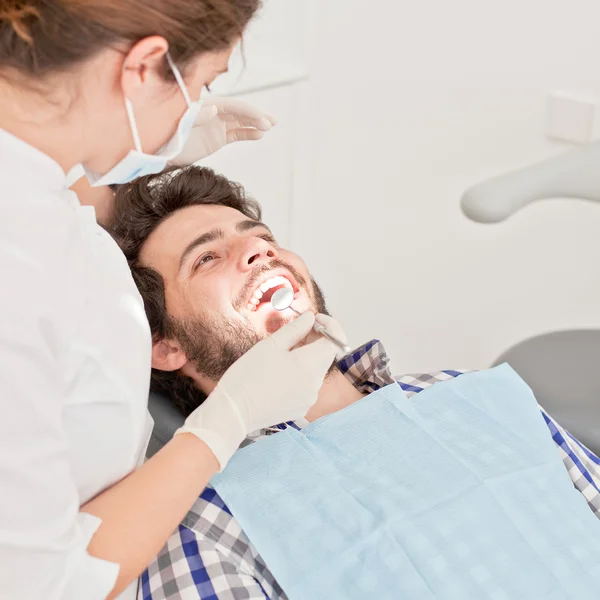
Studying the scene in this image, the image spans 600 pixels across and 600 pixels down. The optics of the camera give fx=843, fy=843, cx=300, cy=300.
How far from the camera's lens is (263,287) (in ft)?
5.08

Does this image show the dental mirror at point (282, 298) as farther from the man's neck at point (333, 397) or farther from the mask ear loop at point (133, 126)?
the mask ear loop at point (133, 126)

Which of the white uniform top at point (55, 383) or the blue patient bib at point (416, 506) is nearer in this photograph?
the white uniform top at point (55, 383)

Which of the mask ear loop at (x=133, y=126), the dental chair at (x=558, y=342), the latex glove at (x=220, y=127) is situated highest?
the mask ear loop at (x=133, y=126)

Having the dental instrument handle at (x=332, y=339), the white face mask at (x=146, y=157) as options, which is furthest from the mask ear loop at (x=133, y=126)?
the dental instrument handle at (x=332, y=339)

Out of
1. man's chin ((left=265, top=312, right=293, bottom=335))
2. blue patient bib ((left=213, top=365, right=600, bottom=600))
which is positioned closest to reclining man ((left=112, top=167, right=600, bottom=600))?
man's chin ((left=265, top=312, right=293, bottom=335))

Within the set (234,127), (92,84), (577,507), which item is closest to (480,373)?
(577,507)

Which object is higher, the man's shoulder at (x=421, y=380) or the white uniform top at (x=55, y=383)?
the white uniform top at (x=55, y=383)

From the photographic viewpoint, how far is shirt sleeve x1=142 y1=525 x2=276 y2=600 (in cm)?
124

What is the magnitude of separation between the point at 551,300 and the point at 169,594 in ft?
5.49

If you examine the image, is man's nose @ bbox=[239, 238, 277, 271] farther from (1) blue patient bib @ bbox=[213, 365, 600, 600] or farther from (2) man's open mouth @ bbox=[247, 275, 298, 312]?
(1) blue patient bib @ bbox=[213, 365, 600, 600]

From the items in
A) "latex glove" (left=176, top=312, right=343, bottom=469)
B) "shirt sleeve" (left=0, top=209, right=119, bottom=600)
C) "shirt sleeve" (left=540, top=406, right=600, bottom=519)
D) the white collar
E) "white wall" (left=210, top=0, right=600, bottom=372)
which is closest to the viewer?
"shirt sleeve" (left=0, top=209, right=119, bottom=600)

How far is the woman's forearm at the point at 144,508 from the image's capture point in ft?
3.31

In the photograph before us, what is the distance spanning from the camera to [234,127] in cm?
169

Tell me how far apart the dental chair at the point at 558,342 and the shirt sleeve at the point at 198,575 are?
0.75 meters
